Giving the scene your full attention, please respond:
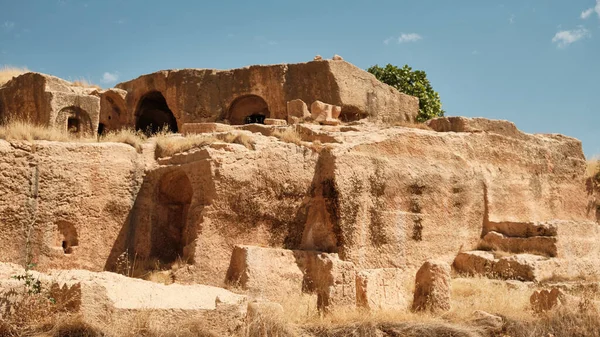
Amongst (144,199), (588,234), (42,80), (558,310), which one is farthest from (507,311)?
(42,80)

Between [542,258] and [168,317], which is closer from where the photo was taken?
[168,317]

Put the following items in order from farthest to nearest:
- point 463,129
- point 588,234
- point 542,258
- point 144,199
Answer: point 463,129 → point 588,234 → point 542,258 → point 144,199

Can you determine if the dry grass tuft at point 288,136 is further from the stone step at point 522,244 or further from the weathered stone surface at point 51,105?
the weathered stone surface at point 51,105

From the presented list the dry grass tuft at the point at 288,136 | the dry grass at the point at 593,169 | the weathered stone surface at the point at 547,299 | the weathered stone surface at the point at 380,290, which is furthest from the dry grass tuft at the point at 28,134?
the dry grass at the point at 593,169

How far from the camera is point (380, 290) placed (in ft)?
27.8

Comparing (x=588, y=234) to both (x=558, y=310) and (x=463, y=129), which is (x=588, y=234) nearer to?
(x=463, y=129)

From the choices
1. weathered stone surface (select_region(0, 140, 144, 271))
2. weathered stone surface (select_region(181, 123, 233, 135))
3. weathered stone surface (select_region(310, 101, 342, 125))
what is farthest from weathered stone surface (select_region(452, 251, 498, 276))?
weathered stone surface (select_region(0, 140, 144, 271))

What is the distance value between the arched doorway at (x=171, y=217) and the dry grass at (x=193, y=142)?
0.45 meters

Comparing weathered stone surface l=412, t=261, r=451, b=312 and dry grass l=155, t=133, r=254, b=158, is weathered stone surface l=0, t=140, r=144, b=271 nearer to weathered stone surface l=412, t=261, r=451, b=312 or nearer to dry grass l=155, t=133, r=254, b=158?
dry grass l=155, t=133, r=254, b=158

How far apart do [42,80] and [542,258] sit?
1085 centimetres

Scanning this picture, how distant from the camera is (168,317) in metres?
6.25

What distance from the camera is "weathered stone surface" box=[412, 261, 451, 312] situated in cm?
833

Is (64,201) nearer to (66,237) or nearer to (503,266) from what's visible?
(66,237)

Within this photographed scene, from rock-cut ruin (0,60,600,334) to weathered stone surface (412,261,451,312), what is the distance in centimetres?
3
